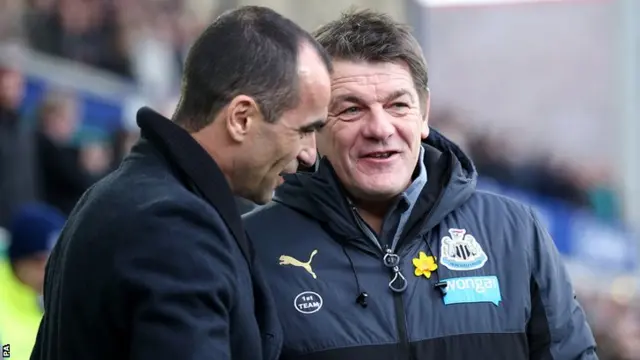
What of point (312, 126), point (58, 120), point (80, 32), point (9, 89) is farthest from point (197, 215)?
point (80, 32)

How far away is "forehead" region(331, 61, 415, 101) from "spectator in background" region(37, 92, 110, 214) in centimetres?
464

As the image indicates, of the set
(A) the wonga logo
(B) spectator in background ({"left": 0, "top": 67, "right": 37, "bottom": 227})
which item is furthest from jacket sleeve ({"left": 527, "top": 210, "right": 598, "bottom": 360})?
(B) spectator in background ({"left": 0, "top": 67, "right": 37, "bottom": 227})

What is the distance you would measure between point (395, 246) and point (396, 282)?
4.4 inches

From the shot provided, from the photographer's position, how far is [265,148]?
2861mm

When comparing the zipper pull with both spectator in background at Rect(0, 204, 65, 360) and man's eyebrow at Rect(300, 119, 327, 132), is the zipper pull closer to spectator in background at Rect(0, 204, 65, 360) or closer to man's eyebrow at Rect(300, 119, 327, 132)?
man's eyebrow at Rect(300, 119, 327, 132)

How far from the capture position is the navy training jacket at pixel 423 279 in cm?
329

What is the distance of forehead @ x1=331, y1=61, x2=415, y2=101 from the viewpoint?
3424 millimetres

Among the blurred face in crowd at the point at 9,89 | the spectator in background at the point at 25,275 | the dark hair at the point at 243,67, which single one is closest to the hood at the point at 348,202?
the dark hair at the point at 243,67

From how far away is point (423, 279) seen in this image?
3.37 m

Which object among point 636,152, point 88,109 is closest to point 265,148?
point 88,109

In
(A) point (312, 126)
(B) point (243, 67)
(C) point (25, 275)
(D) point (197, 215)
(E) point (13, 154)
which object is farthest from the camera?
(E) point (13, 154)

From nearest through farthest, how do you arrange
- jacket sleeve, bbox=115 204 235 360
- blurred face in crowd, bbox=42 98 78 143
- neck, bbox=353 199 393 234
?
jacket sleeve, bbox=115 204 235 360
neck, bbox=353 199 393 234
blurred face in crowd, bbox=42 98 78 143

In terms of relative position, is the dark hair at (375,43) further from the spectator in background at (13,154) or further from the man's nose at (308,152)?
the spectator in background at (13,154)

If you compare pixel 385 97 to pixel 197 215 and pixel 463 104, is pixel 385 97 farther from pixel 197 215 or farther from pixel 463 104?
pixel 463 104
